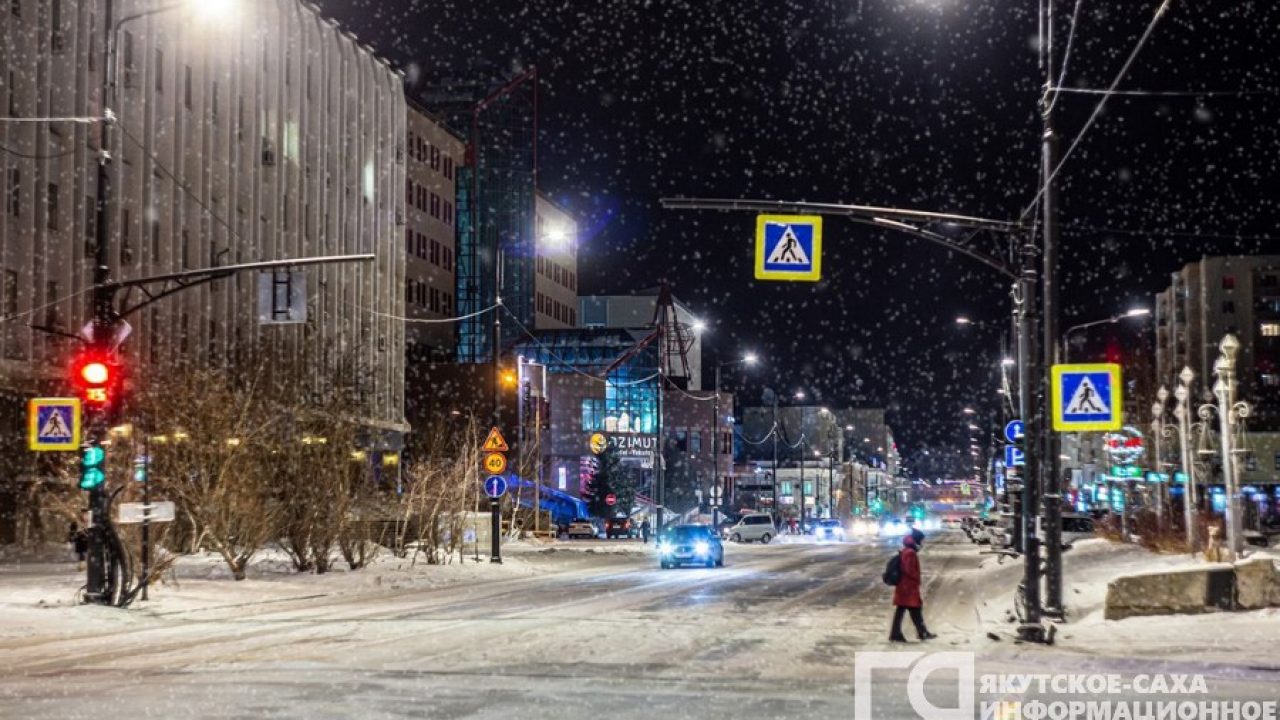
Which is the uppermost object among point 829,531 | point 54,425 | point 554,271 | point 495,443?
point 554,271

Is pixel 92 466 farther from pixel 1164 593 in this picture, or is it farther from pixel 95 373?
pixel 1164 593

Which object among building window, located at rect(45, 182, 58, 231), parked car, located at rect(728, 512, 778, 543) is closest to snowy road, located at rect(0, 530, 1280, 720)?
building window, located at rect(45, 182, 58, 231)

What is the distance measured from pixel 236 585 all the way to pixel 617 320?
4829 inches

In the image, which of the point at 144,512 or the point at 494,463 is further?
the point at 494,463

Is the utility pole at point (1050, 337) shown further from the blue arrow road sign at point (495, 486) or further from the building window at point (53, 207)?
the building window at point (53, 207)

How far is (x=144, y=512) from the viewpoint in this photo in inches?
923

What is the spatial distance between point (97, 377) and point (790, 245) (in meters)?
11.8

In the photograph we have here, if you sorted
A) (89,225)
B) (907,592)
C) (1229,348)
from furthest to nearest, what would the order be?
(89,225) < (1229,348) < (907,592)

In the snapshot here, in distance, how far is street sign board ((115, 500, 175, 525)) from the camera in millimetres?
23047

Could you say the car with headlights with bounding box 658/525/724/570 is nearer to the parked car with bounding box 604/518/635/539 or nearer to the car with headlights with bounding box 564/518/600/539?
the car with headlights with bounding box 564/518/600/539

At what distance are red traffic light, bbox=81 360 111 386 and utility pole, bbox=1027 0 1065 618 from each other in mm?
14956

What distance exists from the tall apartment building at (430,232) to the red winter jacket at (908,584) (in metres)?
78.0

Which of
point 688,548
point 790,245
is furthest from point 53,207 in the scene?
point 790,245

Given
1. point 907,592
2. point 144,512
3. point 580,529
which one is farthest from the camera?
point 580,529
